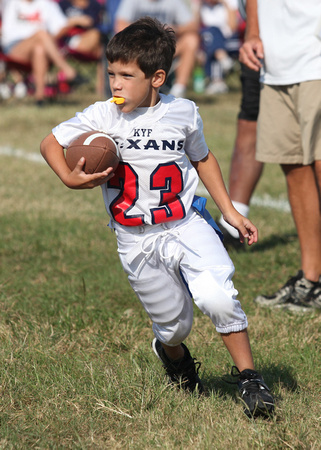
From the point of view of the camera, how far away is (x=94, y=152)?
8.59ft

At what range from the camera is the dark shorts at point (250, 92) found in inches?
195

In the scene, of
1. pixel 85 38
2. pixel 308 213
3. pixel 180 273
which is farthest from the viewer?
pixel 85 38

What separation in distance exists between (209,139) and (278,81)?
5.71 metres

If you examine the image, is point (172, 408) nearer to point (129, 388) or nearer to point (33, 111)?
point (129, 388)

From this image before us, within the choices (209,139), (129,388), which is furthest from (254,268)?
(209,139)

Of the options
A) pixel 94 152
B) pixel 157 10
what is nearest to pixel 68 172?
pixel 94 152

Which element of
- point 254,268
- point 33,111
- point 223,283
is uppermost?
point 223,283

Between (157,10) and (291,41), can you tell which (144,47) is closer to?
(291,41)

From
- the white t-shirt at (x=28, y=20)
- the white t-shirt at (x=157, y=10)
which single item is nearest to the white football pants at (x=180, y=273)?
the white t-shirt at (x=157, y=10)

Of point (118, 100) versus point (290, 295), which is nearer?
point (118, 100)

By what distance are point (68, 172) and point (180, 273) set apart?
2.01 feet

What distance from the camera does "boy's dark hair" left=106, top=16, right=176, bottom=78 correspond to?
2.71m

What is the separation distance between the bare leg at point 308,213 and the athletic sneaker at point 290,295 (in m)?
0.07

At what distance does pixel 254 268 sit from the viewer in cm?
489
